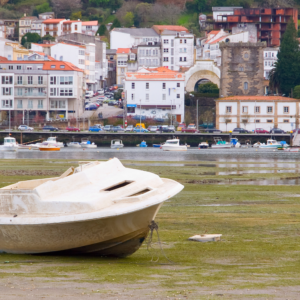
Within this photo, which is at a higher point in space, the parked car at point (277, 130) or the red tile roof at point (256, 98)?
the red tile roof at point (256, 98)

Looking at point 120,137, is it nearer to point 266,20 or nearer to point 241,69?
point 241,69

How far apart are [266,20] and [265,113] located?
2244 inches

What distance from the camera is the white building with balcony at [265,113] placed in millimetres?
119062

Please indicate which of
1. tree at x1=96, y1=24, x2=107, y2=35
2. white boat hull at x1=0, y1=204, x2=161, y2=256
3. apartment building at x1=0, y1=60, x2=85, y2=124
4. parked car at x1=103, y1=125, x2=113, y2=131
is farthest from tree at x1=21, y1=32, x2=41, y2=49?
white boat hull at x1=0, y1=204, x2=161, y2=256

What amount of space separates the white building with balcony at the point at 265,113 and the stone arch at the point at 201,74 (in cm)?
1504

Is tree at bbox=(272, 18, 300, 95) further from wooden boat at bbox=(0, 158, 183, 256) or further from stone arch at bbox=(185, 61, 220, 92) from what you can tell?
wooden boat at bbox=(0, 158, 183, 256)

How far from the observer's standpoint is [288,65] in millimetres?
126375

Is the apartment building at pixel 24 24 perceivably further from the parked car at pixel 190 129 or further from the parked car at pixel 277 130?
the parked car at pixel 277 130

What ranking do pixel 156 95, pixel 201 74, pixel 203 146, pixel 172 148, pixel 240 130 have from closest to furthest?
pixel 172 148 → pixel 203 146 → pixel 240 130 → pixel 156 95 → pixel 201 74

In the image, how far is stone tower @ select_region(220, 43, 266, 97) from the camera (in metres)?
128

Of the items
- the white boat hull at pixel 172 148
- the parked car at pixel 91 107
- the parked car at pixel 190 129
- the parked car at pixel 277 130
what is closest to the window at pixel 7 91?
the parked car at pixel 91 107

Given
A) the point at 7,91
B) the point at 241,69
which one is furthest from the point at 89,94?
the point at 241,69

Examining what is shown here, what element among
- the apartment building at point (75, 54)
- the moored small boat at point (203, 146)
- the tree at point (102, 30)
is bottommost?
the moored small boat at point (203, 146)

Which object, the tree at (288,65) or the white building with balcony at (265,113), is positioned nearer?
the white building with balcony at (265,113)
